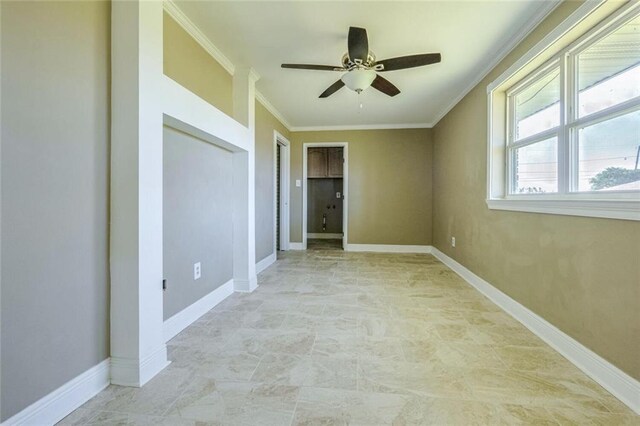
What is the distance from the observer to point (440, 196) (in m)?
4.75

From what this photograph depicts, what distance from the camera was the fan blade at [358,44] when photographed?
6.39 ft

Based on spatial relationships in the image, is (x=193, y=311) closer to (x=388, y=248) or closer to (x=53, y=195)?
(x=53, y=195)

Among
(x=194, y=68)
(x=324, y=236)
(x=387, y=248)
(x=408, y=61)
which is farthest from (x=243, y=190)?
(x=324, y=236)

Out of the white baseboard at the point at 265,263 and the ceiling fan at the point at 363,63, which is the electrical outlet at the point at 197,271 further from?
the ceiling fan at the point at 363,63

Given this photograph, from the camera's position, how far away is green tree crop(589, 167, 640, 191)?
149cm

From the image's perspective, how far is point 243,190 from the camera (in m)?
3.04

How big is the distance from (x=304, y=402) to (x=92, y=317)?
117 cm

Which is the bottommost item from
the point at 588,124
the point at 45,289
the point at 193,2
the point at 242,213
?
the point at 45,289

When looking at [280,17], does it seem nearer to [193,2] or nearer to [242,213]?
[193,2]

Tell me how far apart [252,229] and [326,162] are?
407 cm

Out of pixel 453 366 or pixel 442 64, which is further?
pixel 442 64

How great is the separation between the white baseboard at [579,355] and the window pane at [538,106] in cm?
150

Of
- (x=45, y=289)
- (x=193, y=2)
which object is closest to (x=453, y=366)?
(x=45, y=289)

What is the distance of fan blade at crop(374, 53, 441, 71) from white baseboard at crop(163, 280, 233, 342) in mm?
2526
